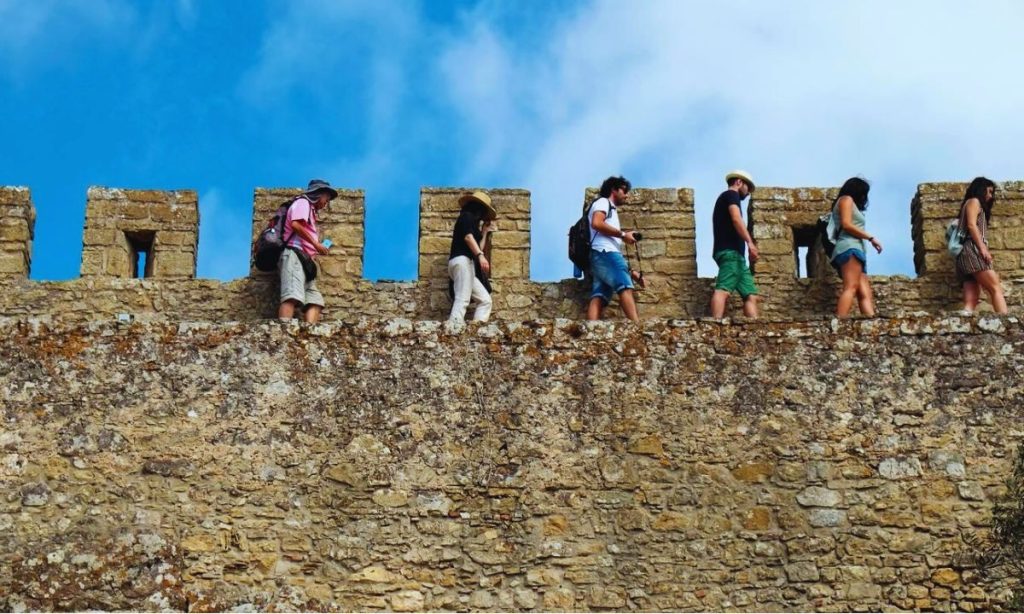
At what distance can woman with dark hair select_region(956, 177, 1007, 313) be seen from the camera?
14852 mm

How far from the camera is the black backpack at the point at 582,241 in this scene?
14.9 metres

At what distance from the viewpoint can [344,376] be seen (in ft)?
43.7

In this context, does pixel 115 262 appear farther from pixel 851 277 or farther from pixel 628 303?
pixel 851 277

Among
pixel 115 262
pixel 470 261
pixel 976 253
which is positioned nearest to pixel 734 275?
pixel 976 253

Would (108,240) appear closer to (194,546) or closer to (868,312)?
(194,546)

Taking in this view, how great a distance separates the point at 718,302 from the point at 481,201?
6.74 ft

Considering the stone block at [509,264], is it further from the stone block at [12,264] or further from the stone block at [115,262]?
the stone block at [12,264]

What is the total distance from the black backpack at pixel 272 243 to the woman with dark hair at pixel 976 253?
5.36m

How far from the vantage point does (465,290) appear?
1477 centimetres

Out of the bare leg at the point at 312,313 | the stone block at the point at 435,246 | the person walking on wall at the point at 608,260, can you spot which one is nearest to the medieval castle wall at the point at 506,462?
the person walking on wall at the point at 608,260

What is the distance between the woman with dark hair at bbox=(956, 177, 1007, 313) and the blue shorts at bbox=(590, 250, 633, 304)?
270 cm

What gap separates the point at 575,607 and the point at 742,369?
82.8 inches

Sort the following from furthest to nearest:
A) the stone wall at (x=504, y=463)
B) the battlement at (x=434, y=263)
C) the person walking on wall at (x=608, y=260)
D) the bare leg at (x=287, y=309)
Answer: the battlement at (x=434, y=263) → the bare leg at (x=287, y=309) → the person walking on wall at (x=608, y=260) → the stone wall at (x=504, y=463)

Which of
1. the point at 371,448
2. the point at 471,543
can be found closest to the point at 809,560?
the point at 471,543
